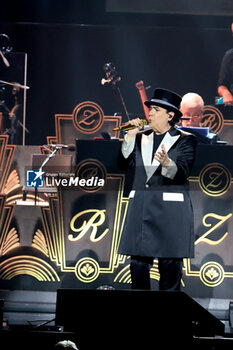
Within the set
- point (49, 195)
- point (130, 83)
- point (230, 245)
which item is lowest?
point (230, 245)

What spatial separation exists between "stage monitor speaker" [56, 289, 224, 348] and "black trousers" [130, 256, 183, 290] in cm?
128

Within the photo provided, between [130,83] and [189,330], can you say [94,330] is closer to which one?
[189,330]

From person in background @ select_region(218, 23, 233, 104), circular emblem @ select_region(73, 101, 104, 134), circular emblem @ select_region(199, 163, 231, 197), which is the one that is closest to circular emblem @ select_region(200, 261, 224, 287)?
circular emblem @ select_region(199, 163, 231, 197)

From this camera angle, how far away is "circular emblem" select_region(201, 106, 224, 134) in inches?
204

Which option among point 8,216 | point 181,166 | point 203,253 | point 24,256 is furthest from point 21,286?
point 181,166

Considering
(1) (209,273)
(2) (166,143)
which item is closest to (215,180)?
(1) (209,273)

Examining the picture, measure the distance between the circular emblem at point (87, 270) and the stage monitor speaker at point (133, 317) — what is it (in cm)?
218

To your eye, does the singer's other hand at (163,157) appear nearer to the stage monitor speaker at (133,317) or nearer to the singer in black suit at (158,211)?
the singer in black suit at (158,211)

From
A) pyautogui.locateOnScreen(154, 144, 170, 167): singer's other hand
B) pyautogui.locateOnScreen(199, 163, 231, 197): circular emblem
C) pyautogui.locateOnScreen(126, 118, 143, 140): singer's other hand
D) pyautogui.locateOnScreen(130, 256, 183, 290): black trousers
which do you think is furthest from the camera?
pyautogui.locateOnScreen(199, 163, 231, 197): circular emblem

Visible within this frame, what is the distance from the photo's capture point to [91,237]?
5125 millimetres

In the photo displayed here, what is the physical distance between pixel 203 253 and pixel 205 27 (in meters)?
1.83

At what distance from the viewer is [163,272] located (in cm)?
430

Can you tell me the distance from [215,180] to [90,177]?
98 cm

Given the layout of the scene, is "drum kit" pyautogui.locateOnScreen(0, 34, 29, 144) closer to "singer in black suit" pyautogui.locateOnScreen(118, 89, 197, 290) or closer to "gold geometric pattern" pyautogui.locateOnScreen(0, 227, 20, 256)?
"gold geometric pattern" pyautogui.locateOnScreen(0, 227, 20, 256)
